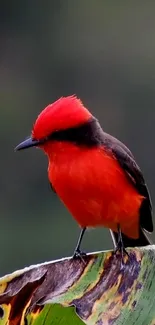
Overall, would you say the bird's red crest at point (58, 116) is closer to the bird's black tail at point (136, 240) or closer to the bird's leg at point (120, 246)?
the bird's leg at point (120, 246)

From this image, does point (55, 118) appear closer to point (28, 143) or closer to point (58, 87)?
point (28, 143)

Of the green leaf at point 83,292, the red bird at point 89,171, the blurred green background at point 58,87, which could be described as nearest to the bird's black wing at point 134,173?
the red bird at point 89,171

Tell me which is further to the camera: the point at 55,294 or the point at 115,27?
the point at 115,27

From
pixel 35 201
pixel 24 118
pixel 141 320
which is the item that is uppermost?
pixel 141 320

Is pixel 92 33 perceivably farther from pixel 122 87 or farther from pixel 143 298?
pixel 143 298

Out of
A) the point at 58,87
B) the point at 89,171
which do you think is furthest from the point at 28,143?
the point at 58,87

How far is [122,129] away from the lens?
12.8 metres

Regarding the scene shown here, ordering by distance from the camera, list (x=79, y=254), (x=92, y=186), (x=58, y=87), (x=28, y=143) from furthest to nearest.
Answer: (x=58, y=87) < (x=92, y=186) < (x=28, y=143) < (x=79, y=254)

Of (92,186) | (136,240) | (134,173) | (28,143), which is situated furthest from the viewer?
(136,240)

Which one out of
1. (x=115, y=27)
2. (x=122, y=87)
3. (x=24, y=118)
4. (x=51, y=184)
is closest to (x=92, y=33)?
(x=115, y=27)

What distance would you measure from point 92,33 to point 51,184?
13216 millimetres

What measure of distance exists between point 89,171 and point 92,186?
41 millimetres

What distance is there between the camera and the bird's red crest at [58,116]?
2916 millimetres

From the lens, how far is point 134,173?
3.23 meters
